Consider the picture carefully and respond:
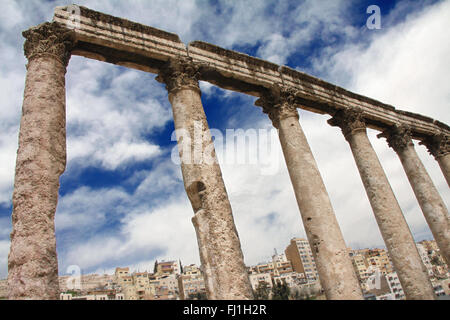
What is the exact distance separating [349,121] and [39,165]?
974 centimetres

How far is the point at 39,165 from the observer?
5.00 meters

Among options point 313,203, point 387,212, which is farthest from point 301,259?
point 313,203

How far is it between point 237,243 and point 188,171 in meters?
1.78

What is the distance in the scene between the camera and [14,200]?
4738 millimetres

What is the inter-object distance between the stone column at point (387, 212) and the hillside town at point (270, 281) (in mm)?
27378

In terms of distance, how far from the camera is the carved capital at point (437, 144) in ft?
46.2

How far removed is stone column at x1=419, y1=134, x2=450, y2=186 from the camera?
13867 millimetres

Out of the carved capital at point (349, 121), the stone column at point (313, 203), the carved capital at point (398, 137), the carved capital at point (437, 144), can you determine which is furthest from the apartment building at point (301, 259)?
the stone column at point (313, 203)

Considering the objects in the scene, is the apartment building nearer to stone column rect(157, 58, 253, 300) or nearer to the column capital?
the column capital

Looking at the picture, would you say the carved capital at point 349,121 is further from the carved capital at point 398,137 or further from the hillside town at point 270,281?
the hillside town at point 270,281

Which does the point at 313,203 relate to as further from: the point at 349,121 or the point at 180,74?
the point at 180,74

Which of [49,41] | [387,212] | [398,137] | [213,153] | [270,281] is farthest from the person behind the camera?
[270,281]
